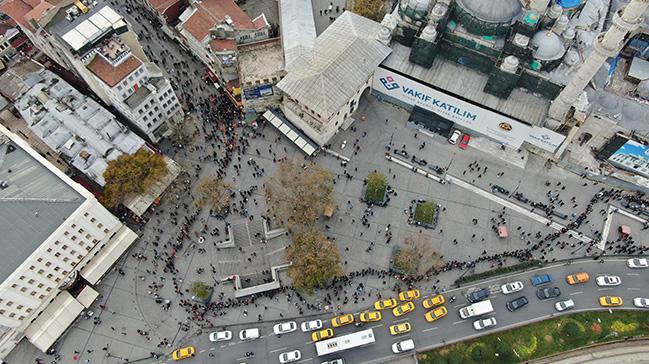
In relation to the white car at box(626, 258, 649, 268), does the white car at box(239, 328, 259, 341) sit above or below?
below

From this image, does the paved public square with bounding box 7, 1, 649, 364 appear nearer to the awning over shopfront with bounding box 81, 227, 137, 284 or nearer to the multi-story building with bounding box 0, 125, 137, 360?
the awning over shopfront with bounding box 81, 227, 137, 284

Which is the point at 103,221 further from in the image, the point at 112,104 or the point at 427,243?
the point at 427,243

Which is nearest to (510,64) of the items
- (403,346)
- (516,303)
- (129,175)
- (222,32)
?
(516,303)

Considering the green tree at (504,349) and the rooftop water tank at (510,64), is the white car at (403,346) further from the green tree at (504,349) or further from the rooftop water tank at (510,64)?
the rooftop water tank at (510,64)

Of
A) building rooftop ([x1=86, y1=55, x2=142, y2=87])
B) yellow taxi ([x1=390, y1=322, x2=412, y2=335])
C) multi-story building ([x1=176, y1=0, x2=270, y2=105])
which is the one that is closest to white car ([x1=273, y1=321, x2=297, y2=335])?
yellow taxi ([x1=390, y1=322, x2=412, y2=335])

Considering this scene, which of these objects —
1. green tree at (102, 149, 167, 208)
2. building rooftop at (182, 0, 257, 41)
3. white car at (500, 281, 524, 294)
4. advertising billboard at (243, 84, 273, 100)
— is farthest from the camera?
building rooftop at (182, 0, 257, 41)

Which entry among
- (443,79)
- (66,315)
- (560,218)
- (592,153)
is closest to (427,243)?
(560,218)

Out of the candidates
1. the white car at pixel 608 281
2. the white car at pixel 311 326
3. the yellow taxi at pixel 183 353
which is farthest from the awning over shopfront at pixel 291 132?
the white car at pixel 608 281
